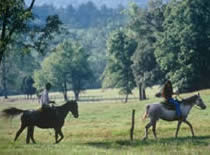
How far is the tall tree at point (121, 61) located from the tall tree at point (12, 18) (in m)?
58.9

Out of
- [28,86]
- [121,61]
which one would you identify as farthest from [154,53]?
[28,86]

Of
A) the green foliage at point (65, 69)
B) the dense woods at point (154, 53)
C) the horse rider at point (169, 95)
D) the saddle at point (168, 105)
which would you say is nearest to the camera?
the horse rider at point (169, 95)

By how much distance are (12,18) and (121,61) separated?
60253mm

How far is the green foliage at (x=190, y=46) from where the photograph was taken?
64.4 metres

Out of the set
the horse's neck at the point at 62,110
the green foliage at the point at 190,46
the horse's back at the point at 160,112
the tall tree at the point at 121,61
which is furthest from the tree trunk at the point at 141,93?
the horse's neck at the point at 62,110

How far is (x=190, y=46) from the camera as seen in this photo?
64625mm

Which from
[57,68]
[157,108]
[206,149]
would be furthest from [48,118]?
[57,68]

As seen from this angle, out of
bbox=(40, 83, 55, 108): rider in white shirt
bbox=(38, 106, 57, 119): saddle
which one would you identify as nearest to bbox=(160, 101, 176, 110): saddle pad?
bbox=(38, 106, 57, 119): saddle

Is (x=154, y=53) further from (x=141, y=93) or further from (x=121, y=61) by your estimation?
(x=141, y=93)

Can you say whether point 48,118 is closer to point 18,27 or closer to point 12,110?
point 12,110

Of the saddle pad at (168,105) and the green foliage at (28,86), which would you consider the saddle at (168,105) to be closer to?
the saddle pad at (168,105)

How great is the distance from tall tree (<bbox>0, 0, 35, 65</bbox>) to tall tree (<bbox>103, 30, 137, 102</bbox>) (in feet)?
193

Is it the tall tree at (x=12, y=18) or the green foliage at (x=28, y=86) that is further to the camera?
the green foliage at (x=28, y=86)

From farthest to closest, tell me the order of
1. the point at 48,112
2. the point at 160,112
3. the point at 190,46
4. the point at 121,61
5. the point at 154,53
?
the point at 121,61
the point at 154,53
the point at 190,46
the point at 160,112
the point at 48,112
